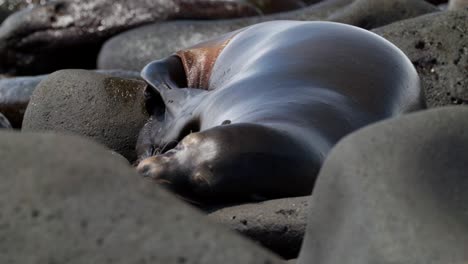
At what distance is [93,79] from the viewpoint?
21.1ft

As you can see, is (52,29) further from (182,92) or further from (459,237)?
(459,237)

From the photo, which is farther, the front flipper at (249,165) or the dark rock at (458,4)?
the dark rock at (458,4)

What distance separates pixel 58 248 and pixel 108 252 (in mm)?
84

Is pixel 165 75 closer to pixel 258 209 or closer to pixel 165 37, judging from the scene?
pixel 258 209

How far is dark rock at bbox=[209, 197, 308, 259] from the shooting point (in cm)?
375

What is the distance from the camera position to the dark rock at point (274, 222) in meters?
3.75

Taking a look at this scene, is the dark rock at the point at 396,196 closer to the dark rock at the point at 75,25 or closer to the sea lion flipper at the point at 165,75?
the sea lion flipper at the point at 165,75

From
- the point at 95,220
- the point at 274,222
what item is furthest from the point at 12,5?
the point at 95,220

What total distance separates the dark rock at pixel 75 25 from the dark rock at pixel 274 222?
7.82 meters

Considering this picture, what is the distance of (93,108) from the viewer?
633 centimetres

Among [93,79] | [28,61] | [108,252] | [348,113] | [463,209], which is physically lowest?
[28,61]

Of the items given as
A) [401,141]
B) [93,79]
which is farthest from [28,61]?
[401,141]

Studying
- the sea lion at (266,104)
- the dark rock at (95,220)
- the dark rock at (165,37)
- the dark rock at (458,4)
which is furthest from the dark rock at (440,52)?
the dark rock at (95,220)

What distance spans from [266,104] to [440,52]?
222cm
